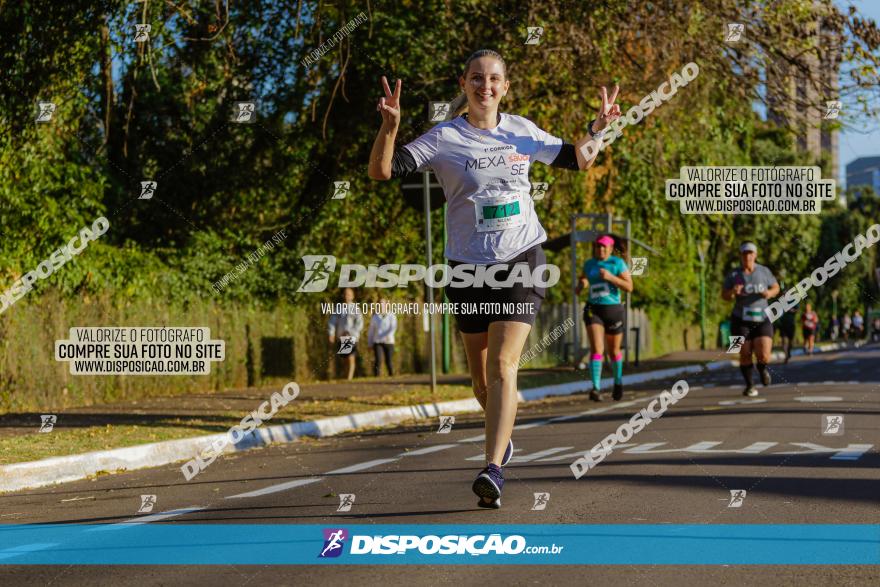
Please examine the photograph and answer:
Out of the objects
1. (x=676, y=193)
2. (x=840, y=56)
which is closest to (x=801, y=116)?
(x=840, y=56)

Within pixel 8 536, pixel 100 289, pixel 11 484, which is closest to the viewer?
pixel 8 536

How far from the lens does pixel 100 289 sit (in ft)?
59.2

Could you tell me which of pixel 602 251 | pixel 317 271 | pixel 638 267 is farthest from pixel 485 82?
pixel 638 267

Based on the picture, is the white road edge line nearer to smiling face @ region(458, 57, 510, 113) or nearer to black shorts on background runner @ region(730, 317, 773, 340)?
smiling face @ region(458, 57, 510, 113)

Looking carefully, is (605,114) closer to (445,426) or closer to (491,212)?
(491,212)

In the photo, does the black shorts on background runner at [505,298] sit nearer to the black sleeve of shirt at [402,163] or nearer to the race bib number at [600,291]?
the black sleeve of shirt at [402,163]

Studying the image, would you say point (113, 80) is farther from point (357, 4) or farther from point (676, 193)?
point (676, 193)

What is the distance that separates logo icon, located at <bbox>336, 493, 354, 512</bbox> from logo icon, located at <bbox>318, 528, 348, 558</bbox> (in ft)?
2.31

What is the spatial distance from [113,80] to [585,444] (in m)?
12.5

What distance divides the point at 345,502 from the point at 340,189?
708 inches

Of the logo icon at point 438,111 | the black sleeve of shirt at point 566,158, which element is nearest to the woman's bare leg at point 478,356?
the black sleeve of shirt at point 566,158

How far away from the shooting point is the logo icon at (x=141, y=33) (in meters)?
16.0

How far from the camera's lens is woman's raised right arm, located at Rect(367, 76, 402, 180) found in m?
6.19

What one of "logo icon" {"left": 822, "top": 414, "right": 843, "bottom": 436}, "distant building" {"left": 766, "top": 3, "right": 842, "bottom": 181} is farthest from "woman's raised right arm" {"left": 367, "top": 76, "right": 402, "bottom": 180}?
"distant building" {"left": 766, "top": 3, "right": 842, "bottom": 181}
